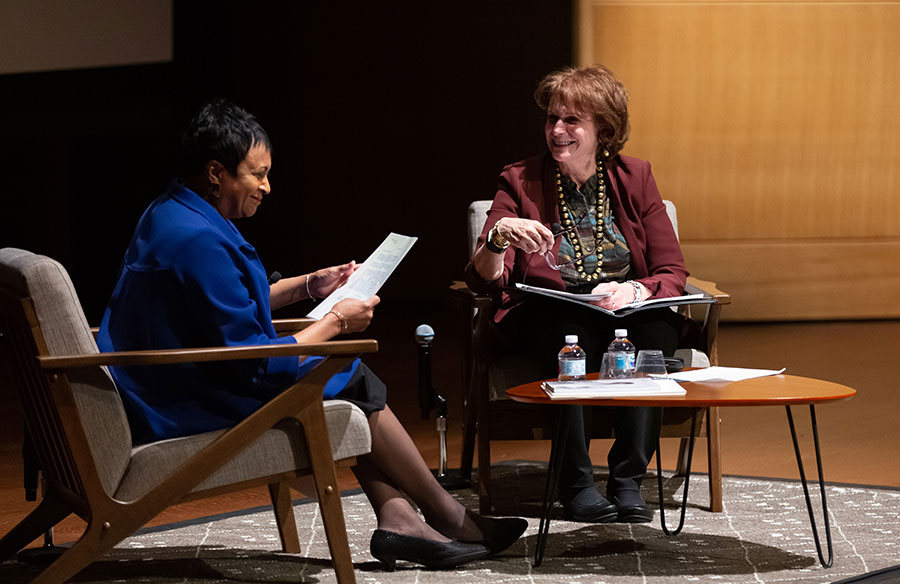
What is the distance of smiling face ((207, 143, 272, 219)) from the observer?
257 cm

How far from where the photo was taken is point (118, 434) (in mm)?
2254

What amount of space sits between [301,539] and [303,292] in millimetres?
638

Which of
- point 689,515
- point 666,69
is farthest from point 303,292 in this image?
point 666,69

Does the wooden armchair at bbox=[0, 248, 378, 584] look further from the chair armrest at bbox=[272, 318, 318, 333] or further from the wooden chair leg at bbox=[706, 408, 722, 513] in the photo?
the wooden chair leg at bbox=[706, 408, 722, 513]

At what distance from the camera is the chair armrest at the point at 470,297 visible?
327 cm

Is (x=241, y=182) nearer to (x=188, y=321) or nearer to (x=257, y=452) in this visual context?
(x=188, y=321)

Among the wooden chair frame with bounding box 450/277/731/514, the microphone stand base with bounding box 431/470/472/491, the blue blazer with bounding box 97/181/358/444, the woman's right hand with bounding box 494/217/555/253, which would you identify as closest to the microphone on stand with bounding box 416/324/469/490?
the microphone stand base with bounding box 431/470/472/491

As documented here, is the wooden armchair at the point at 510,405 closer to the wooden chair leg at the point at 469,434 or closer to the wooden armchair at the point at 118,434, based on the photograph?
the wooden chair leg at the point at 469,434

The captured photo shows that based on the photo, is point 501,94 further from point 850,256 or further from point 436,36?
point 850,256

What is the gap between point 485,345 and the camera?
3.26 metres

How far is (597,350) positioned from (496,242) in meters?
0.42

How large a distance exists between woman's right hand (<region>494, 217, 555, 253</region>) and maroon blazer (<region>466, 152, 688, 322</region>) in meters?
0.16

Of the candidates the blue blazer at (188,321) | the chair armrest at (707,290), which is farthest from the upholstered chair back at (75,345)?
the chair armrest at (707,290)

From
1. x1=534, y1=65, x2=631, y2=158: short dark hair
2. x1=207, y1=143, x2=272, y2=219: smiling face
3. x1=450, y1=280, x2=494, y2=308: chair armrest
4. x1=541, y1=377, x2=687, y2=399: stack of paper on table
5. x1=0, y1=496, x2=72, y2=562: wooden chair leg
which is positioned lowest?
x1=0, y1=496, x2=72, y2=562: wooden chair leg
